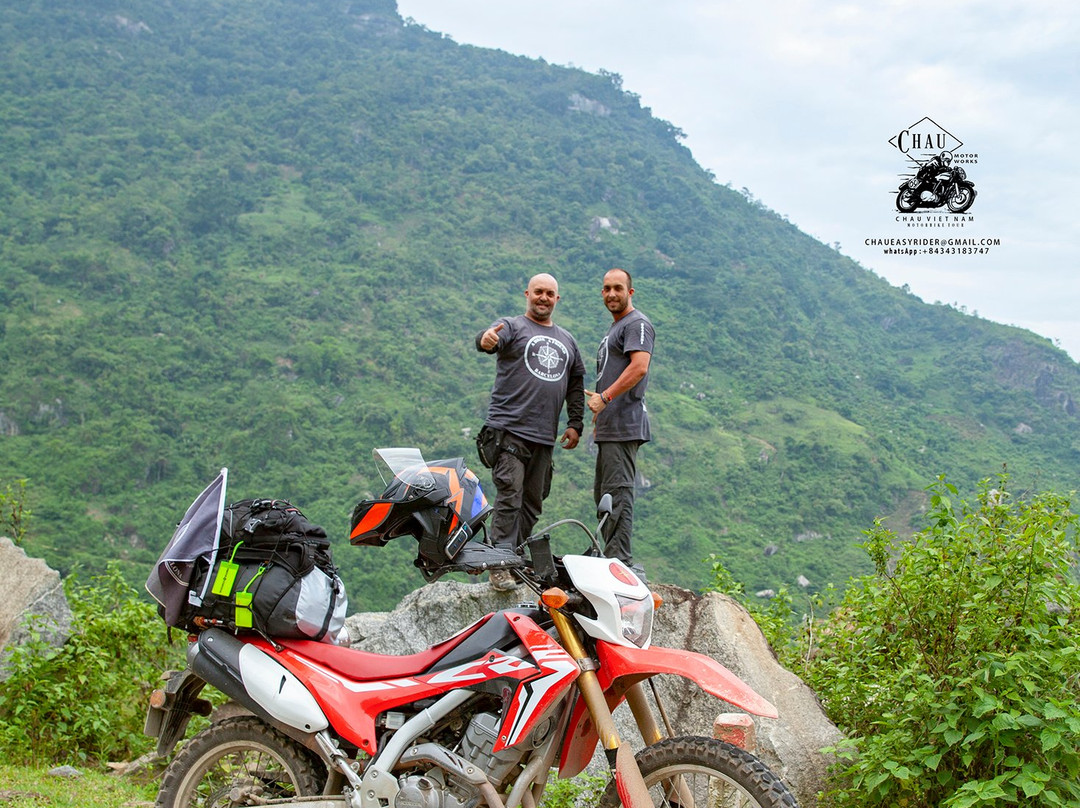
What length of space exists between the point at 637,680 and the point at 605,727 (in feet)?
0.74

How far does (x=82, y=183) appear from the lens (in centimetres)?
6078

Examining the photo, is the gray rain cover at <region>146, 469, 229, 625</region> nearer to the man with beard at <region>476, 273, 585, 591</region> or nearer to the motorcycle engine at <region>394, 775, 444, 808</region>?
the motorcycle engine at <region>394, 775, 444, 808</region>

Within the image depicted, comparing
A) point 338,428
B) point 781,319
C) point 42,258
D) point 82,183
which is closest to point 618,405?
point 338,428

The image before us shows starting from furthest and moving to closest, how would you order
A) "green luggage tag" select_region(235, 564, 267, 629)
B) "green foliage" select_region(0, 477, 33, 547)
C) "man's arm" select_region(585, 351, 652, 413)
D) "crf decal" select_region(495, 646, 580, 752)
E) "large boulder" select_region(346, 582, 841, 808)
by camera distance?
1. "green foliage" select_region(0, 477, 33, 547)
2. "man's arm" select_region(585, 351, 652, 413)
3. "large boulder" select_region(346, 582, 841, 808)
4. "green luggage tag" select_region(235, 564, 267, 629)
5. "crf decal" select_region(495, 646, 580, 752)

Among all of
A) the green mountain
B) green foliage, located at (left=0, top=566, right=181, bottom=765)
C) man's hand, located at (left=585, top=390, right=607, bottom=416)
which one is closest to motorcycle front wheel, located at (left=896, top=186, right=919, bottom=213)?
the green mountain

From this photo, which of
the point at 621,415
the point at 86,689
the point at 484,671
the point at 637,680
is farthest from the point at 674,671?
the point at 86,689

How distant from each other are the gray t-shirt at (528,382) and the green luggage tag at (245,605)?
2.15 metres

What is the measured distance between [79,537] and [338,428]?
46.0ft

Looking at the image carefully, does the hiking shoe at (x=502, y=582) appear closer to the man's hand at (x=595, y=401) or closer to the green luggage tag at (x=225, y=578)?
the man's hand at (x=595, y=401)

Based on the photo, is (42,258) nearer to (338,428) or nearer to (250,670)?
(338,428)

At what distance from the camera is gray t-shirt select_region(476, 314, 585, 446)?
516 centimetres

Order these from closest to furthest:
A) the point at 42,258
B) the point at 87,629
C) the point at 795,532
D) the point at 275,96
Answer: the point at 87,629, the point at 795,532, the point at 42,258, the point at 275,96

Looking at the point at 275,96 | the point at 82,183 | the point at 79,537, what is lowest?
the point at 79,537

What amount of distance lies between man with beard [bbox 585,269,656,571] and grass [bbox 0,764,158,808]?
2.81 metres
